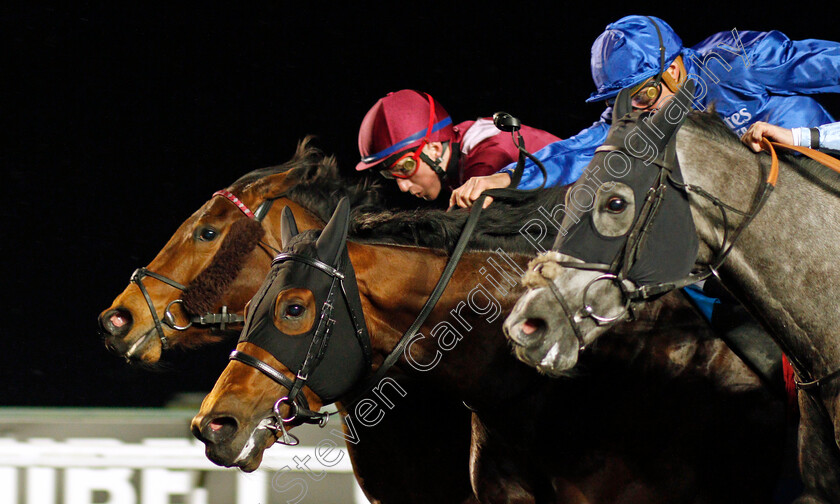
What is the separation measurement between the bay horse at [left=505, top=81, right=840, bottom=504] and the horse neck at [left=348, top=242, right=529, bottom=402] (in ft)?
1.35

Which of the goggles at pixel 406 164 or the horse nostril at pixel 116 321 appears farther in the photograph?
the horse nostril at pixel 116 321

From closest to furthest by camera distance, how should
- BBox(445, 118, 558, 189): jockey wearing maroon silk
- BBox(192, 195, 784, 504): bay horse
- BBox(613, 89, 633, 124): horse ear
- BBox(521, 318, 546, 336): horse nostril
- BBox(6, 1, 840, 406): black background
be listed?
1. BBox(521, 318, 546, 336): horse nostril
2. BBox(613, 89, 633, 124): horse ear
3. BBox(192, 195, 784, 504): bay horse
4. BBox(445, 118, 558, 189): jockey wearing maroon silk
5. BBox(6, 1, 840, 406): black background

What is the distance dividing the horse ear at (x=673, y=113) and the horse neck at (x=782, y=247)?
1.8 inches

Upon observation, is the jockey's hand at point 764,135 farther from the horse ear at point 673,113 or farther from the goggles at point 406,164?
the goggles at point 406,164

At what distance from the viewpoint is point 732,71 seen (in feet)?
6.73

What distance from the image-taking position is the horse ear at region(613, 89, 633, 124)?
1.67 meters

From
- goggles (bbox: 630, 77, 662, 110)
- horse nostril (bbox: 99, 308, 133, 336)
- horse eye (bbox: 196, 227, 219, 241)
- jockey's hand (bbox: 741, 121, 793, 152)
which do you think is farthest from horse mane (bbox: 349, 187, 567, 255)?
horse nostril (bbox: 99, 308, 133, 336)

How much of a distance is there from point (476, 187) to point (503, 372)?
49 centimetres

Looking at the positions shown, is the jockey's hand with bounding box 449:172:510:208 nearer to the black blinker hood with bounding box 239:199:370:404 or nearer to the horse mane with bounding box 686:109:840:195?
the black blinker hood with bounding box 239:199:370:404

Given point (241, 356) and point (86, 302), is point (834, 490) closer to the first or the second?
point (241, 356)

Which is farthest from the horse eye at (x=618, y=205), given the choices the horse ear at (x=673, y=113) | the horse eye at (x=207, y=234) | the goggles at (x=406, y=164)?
the horse eye at (x=207, y=234)

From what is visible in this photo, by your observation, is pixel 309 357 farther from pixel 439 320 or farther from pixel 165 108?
pixel 165 108

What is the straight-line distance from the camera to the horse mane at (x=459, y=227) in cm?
199

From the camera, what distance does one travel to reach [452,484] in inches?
89.0
